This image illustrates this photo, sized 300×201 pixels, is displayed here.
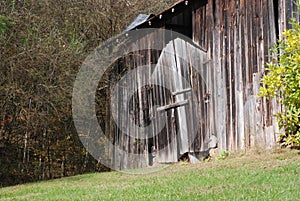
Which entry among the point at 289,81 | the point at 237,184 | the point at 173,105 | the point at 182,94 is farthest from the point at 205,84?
the point at 237,184

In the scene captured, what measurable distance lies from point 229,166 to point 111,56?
8.04m

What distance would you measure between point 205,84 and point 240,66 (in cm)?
133

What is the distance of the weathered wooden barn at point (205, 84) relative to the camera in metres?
8.64

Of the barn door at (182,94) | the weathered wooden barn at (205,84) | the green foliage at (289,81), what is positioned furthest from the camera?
the barn door at (182,94)

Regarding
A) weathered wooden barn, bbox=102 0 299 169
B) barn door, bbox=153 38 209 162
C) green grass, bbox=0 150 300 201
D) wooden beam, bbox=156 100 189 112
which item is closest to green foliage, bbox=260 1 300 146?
green grass, bbox=0 150 300 201

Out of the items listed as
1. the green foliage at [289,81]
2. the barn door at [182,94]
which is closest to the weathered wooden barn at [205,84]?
the barn door at [182,94]

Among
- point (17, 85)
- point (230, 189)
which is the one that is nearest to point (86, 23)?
point (17, 85)

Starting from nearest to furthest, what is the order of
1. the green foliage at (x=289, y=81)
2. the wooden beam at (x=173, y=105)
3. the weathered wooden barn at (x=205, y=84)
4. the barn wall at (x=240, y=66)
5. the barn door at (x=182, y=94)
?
the green foliage at (x=289, y=81) < the barn wall at (x=240, y=66) < the weathered wooden barn at (x=205, y=84) < the barn door at (x=182, y=94) < the wooden beam at (x=173, y=105)

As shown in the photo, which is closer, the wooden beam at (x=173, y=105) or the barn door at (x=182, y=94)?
the barn door at (x=182, y=94)

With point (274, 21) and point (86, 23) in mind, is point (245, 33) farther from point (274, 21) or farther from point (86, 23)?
point (86, 23)

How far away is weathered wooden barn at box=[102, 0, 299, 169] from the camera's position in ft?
28.3

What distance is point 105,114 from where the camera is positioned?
624 inches

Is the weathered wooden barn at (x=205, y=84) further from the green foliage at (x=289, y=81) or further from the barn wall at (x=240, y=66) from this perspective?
the green foliage at (x=289, y=81)

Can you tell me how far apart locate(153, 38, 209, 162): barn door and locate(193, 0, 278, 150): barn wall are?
52 cm
